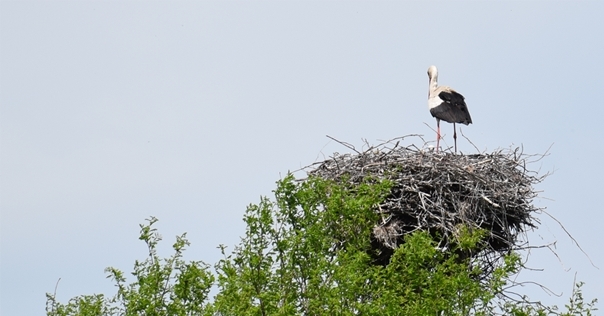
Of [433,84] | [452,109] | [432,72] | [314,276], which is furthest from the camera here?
[432,72]

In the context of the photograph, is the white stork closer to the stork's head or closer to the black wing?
the black wing

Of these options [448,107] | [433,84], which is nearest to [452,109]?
[448,107]

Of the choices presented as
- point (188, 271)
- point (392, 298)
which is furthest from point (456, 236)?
point (188, 271)

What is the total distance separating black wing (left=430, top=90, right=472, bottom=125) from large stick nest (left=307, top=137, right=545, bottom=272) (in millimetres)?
1880

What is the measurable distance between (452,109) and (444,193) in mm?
2985

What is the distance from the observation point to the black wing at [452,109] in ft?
58.2

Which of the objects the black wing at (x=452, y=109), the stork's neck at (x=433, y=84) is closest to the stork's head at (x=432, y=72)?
the stork's neck at (x=433, y=84)

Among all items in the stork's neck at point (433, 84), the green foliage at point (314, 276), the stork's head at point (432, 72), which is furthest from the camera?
the stork's head at point (432, 72)

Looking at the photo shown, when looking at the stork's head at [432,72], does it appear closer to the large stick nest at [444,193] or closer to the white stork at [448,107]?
the white stork at [448,107]

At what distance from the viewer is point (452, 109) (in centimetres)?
1786

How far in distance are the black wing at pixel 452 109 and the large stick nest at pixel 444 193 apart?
188 centimetres

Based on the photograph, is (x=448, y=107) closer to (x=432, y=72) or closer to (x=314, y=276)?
(x=432, y=72)

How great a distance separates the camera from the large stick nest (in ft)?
49.6

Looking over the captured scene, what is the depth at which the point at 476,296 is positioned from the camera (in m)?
12.8
